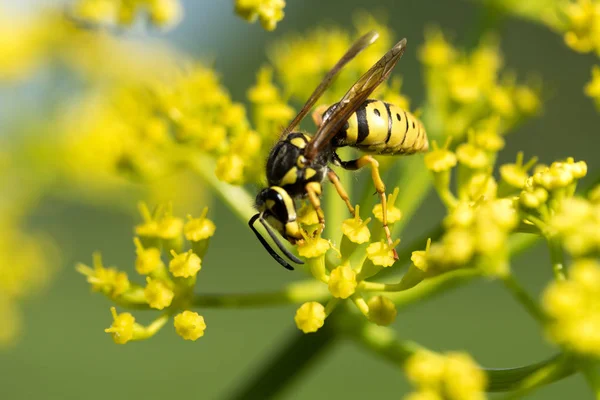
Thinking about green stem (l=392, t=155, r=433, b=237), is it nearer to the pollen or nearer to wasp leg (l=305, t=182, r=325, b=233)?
wasp leg (l=305, t=182, r=325, b=233)

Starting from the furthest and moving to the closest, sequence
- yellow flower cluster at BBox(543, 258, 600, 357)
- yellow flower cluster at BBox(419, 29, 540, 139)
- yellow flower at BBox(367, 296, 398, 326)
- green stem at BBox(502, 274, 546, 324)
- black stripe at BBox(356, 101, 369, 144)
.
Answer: yellow flower cluster at BBox(419, 29, 540, 139) < black stripe at BBox(356, 101, 369, 144) < yellow flower at BBox(367, 296, 398, 326) < green stem at BBox(502, 274, 546, 324) < yellow flower cluster at BBox(543, 258, 600, 357)

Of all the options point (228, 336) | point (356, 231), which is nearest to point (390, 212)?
point (356, 231)

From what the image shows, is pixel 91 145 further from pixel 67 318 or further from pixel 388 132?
pixel 67 318

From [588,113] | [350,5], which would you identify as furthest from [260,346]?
[350,5]

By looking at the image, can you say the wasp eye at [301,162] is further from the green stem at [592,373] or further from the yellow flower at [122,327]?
the green stem at [592,373]

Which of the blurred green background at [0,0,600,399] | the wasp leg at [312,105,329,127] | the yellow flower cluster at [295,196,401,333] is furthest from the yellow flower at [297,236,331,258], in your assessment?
the blurred green background at [0,0,600,399]

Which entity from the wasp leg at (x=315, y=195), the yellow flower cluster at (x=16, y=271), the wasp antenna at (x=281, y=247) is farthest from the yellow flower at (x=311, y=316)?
the yellow flower cluster at (x=16, y=271)
